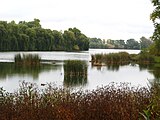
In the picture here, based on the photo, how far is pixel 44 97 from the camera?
28.2 feet

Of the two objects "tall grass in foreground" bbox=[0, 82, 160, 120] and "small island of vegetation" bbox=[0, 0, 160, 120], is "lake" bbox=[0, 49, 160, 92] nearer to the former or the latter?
"small island of vegetation" bbox=[0, 0, 160, 120]

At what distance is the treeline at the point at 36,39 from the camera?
3179 inches

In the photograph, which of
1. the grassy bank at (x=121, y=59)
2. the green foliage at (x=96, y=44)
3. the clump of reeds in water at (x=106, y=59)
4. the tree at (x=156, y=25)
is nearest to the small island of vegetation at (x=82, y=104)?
the tree at (x=156, y=25)

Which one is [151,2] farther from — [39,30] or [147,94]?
[39,30]

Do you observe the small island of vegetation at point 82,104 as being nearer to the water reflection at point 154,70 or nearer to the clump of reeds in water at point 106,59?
the water reflection at point 154,70

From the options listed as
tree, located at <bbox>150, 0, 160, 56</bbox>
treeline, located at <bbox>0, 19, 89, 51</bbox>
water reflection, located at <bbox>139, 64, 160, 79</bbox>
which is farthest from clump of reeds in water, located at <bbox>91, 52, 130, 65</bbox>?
treeline, located at <bbox>0, 19, 89, 51</bbox>

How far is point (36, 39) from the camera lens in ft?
291

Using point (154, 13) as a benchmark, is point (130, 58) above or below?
below

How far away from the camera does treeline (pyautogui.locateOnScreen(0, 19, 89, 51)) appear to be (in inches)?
3179

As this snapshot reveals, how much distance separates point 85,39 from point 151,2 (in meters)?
88.3

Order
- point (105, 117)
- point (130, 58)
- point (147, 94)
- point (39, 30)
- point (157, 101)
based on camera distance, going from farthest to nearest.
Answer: point (39, 30)
point (130, 58)
point (147, 94)
point (105, 117)
point (157, 101)

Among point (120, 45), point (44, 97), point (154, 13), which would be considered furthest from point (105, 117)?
Result: point (120, 45)

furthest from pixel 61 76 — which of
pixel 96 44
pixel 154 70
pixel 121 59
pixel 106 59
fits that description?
pixel 96 44

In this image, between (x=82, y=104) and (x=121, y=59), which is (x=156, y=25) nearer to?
(x=82, y=104)
